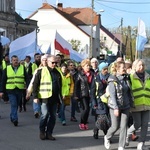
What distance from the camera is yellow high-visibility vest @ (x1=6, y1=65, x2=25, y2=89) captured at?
39.3 ft

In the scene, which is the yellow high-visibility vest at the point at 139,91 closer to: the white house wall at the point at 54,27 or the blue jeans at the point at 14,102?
the blue jeans at the point at 14,102

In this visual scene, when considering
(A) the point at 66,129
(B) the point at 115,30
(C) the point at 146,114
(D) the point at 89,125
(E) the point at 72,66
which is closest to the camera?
(C) the point at 146,114

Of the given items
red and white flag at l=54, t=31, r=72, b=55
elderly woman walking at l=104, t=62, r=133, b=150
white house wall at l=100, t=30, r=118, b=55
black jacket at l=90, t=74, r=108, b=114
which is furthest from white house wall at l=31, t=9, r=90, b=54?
elderly woman walking at l=104, t=62, r=133, b=150

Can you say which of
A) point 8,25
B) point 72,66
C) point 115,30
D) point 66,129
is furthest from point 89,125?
point 115,30

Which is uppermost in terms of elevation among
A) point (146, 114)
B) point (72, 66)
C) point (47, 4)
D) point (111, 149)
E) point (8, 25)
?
point (47, 4)

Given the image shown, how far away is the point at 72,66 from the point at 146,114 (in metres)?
4.97

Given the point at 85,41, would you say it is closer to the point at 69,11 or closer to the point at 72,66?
the point at 69,11

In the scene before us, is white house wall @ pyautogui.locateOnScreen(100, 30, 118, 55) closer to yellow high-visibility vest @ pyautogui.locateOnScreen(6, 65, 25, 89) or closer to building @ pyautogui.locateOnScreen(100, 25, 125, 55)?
building @ pyautogui.locateOnScreen(100, 25, 125, 55)

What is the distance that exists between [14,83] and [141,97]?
162 inches

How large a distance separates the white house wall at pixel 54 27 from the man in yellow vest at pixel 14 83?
222 feet

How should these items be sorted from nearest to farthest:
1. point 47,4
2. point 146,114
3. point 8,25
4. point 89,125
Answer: point 146,114, point 89,125, point 8,25, point 47,4

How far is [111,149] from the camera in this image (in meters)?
9.34

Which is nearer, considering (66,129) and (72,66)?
(66,129)

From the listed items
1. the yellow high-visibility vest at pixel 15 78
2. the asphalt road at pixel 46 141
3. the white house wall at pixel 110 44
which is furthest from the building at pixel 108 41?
the asphalt road at pixel 46 141
